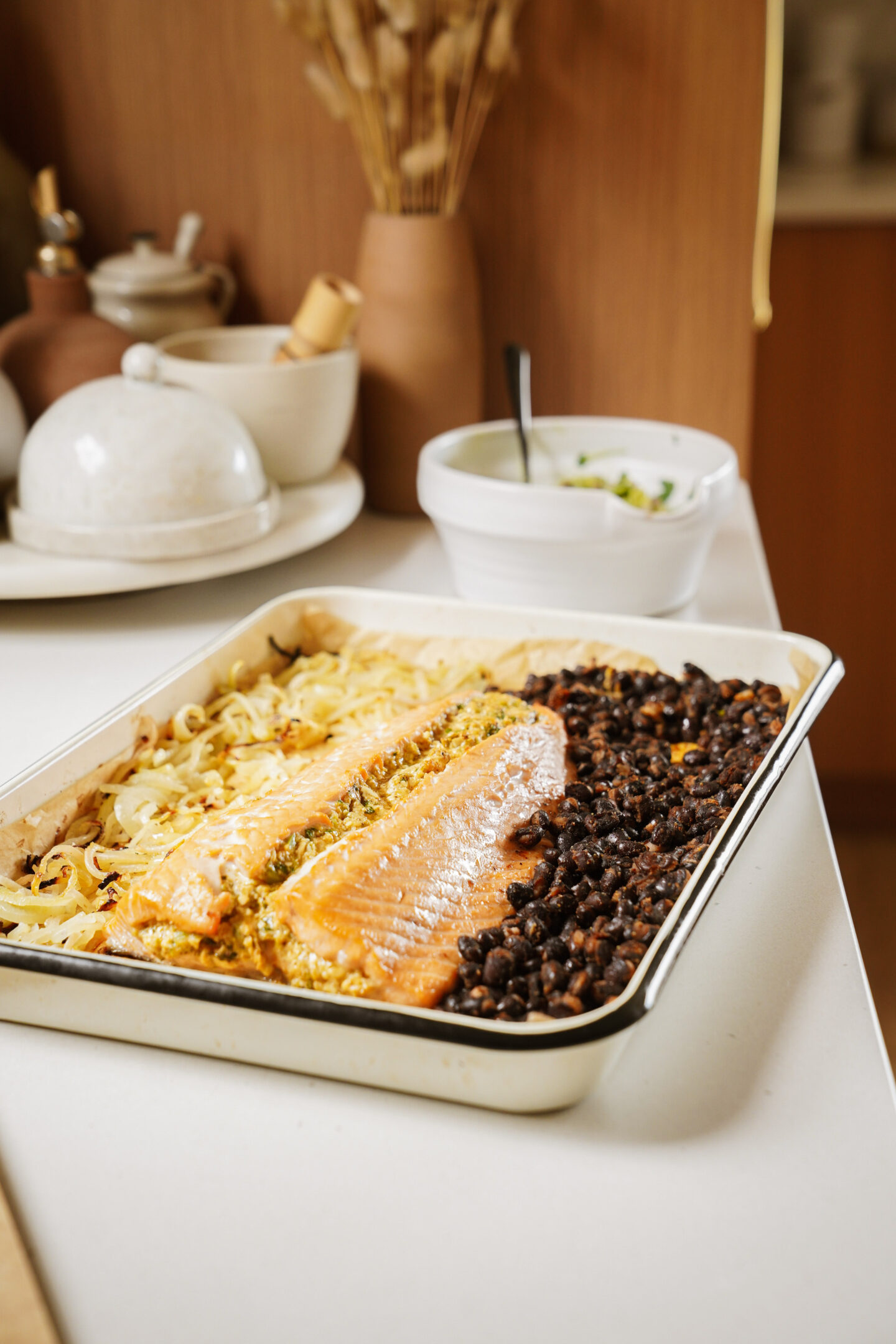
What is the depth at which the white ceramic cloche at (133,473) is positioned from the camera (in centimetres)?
136

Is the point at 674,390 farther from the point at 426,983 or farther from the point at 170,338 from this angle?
the point at 426,983

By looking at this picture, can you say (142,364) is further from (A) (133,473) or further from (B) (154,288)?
(B) (154,288)

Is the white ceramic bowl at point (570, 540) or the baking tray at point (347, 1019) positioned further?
the white ceramic bowl at point (570, 540)

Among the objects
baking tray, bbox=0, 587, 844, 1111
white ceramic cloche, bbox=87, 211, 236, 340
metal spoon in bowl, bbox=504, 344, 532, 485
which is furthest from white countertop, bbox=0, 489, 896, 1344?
white ceramic cloche, bbox=87, 211, 236, 340

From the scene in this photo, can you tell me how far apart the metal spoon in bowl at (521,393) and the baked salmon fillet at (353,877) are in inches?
30.8

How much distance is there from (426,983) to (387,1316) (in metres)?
0.19

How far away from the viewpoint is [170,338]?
1.71 meters

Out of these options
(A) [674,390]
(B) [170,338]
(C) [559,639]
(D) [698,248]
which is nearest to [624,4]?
(D) [698,248]

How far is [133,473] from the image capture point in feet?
4.44

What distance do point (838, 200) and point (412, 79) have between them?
1.15 meters

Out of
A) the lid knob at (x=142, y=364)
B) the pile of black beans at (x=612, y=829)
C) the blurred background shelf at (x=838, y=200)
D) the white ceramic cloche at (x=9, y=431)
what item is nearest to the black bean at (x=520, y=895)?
the pile of black beans at (x=612, y=829)

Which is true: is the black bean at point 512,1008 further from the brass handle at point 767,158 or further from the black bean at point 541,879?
the brass handle at point 767,158

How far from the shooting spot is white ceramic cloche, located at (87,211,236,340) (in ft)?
5.72

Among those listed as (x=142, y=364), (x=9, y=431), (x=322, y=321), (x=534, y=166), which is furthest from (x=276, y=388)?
(x=534, y=166)
